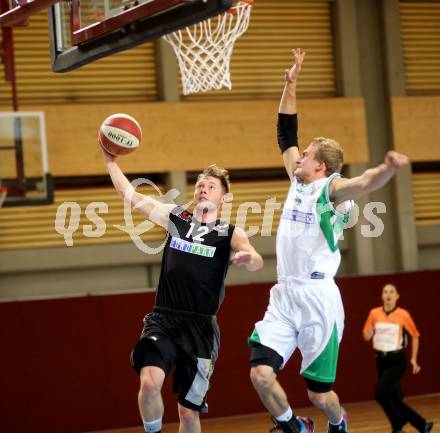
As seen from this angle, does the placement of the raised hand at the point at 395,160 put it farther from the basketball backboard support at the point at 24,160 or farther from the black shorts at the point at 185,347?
the basketball backboard support at the point at 24,160

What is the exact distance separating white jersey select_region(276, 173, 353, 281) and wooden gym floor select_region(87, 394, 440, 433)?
14.2 ft

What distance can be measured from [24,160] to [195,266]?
14.9 feet

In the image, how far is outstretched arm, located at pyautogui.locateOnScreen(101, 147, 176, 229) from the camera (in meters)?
7.49

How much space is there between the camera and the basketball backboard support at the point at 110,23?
6480mm

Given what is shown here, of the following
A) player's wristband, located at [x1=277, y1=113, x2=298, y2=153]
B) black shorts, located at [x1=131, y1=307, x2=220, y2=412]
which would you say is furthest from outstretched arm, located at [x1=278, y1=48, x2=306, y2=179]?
black shorts, located at [x1=131, y1=307, x2=220, y2=412]

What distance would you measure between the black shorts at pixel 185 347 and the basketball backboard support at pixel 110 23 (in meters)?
2.10

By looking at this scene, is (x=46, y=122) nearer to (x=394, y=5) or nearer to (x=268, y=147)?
(x=268, y=147)

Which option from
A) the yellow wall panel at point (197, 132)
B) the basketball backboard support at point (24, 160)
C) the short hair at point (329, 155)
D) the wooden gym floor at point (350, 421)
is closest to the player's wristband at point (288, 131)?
the short hair at point (329, 155)

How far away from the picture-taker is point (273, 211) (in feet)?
46.6

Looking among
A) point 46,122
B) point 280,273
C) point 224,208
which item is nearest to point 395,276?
point 224,208

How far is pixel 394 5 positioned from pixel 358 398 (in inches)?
240

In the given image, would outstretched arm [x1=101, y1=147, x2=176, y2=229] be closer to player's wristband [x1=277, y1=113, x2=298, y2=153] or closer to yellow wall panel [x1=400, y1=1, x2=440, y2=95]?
player's wristband [x1=277, y1=113, x2=298, y2=153]

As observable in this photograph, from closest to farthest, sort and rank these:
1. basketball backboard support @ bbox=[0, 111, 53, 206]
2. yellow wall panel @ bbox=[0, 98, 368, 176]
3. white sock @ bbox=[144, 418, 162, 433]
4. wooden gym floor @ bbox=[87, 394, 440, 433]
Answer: white sock @ bbox=[144, 418, 162, 433] < basketball backboard support @ bbox=[0, 111, 53, 206] < wooden gym floor @ bbox=[87, 394, 440, 433] < yellow wall panel @ bbox=[0, 98, 368, 176]

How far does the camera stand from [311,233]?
283 inches
